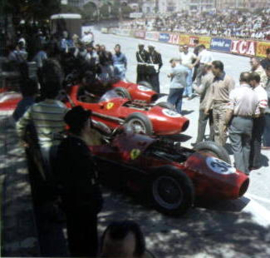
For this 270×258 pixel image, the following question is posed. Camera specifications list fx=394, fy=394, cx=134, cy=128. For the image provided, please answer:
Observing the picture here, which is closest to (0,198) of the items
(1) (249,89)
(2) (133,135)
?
(2) (133,135)

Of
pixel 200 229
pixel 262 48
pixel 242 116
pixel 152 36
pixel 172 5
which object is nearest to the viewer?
pixel 200 229

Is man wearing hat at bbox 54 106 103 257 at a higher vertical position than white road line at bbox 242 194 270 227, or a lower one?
higher

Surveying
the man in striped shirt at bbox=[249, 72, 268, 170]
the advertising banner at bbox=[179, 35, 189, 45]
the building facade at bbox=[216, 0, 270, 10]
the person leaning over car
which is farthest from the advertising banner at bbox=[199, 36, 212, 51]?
the person leaning over car

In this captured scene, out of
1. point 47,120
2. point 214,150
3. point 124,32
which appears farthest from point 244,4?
point 47,120

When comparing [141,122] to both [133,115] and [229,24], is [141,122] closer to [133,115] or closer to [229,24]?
[133,115]

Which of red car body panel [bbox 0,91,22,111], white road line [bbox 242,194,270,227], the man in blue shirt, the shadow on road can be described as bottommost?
white road line [bbox 242,194,270,227]

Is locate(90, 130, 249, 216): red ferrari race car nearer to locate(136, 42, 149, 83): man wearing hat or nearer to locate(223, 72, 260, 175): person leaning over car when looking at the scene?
locate(223, 72, 260, 175): person leaning over car

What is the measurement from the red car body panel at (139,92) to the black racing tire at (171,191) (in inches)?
206

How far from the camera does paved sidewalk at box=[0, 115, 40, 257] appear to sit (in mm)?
3725

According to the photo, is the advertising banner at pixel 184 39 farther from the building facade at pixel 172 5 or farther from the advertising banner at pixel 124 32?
the building facade at pixel 172 5

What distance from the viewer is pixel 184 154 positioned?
5.70 m

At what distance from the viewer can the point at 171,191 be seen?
16.8 feet

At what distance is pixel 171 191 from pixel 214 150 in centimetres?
124

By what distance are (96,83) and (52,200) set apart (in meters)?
5.30
